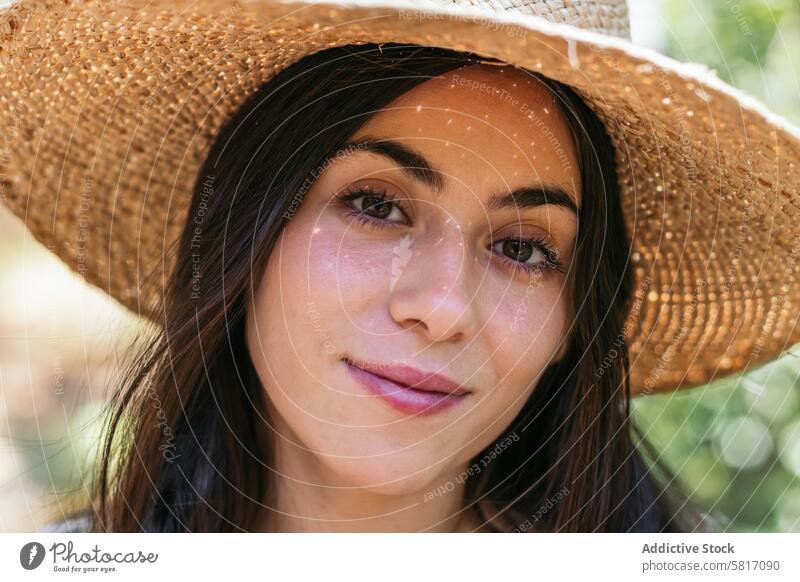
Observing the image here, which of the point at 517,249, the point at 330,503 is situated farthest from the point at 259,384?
the point at 517,249

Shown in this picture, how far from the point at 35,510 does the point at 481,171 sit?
0.48 meters

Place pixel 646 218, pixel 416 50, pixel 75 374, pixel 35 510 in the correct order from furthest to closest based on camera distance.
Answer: pixel 75 374
pixel 35 510
pixel 646 218
pixel 416 50

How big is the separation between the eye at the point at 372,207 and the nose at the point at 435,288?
2 centimetres

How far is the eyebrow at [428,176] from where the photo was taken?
1.64 feet

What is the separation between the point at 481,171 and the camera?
50 centimetres

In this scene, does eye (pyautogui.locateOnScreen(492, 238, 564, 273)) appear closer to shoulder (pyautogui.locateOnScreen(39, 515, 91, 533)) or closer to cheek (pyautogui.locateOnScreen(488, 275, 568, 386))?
cheek (pyautogui.locateOnScreen(488, 275, 568, 386))

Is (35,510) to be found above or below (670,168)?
below

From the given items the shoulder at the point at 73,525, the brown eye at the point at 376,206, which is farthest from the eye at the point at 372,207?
the shoulder at the point at 73,525

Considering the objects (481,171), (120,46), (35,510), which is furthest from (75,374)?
(481,171)

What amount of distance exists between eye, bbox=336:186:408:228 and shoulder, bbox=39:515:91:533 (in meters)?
0.31

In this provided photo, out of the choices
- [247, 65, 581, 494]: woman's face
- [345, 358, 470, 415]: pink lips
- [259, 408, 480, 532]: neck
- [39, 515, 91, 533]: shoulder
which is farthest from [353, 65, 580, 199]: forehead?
[39, 515, 91, 533]: shoulder

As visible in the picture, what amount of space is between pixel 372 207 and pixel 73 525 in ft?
1.07

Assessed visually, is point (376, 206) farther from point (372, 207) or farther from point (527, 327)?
point (527, 327)
